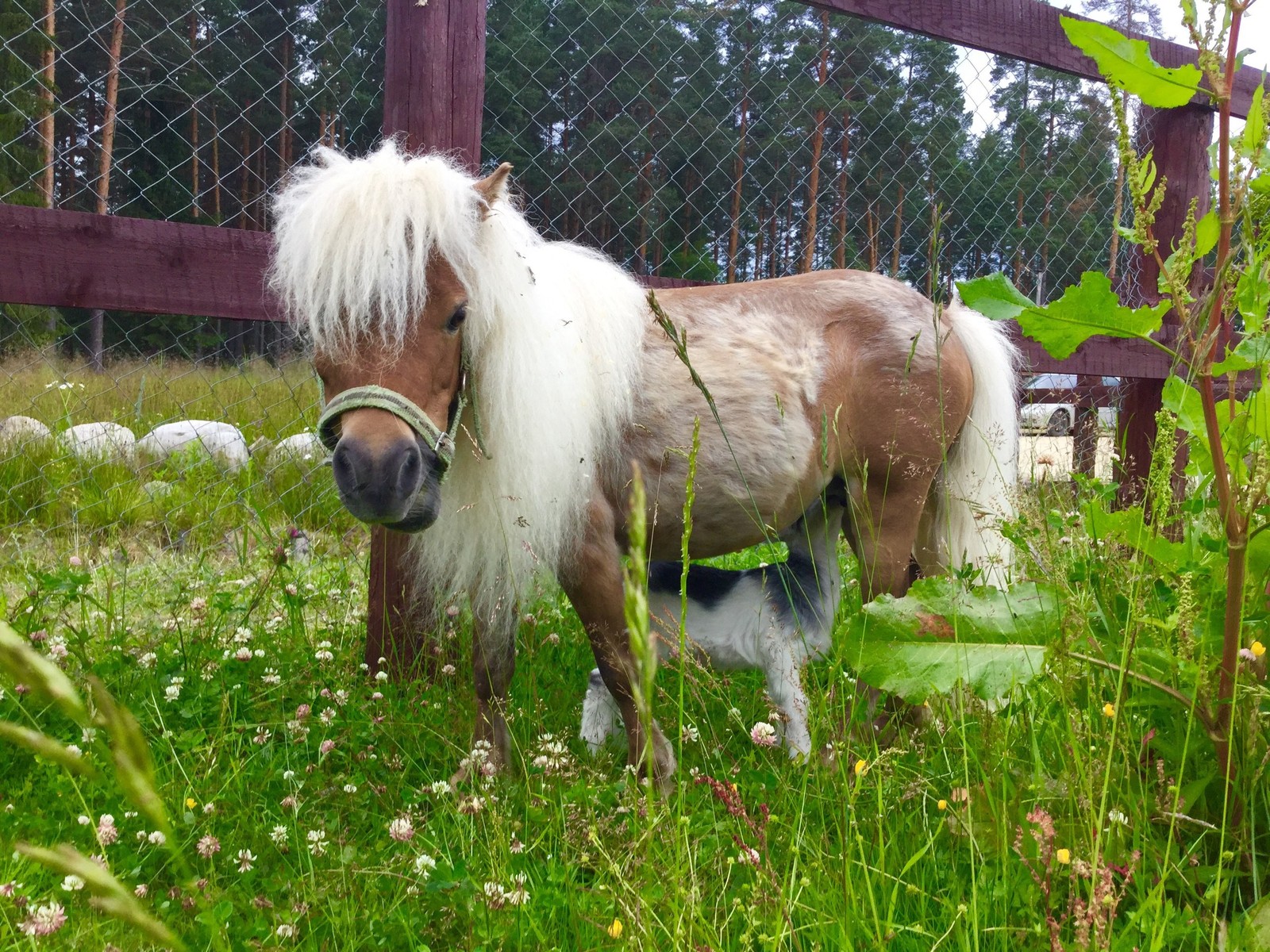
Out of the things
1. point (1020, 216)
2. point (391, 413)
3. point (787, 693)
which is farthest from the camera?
point (1020, 216)

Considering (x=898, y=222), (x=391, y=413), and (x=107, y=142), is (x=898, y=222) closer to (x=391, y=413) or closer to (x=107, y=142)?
(x=391, y=413)

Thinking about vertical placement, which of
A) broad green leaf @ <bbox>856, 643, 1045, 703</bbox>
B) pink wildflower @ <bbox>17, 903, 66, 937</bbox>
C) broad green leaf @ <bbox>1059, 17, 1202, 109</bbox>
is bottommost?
pink wildflower @ <bbox>17, 903, 66, 937</bbox>

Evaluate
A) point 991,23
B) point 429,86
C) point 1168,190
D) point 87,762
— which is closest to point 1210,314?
point 87,762

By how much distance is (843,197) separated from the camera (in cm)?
445

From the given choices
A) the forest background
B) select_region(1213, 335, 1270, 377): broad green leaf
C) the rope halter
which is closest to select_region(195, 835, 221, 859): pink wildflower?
the rope halter

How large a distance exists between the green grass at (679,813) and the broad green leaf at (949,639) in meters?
0.05

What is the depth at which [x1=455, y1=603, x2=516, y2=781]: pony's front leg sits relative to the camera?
2.39 meters

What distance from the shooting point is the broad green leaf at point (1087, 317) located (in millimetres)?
1308

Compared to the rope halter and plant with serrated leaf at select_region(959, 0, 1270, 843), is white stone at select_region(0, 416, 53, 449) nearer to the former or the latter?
the rope halter

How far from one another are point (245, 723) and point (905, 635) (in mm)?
1610

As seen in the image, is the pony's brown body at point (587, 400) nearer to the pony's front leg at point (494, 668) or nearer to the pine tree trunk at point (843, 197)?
the pony's front leg at point (494, 668)

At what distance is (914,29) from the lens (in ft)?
10.9

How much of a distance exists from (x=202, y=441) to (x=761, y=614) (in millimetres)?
3069

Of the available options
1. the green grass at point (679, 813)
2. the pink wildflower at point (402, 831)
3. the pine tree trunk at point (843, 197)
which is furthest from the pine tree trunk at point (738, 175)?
the pink wildflower at point (402, 831)
